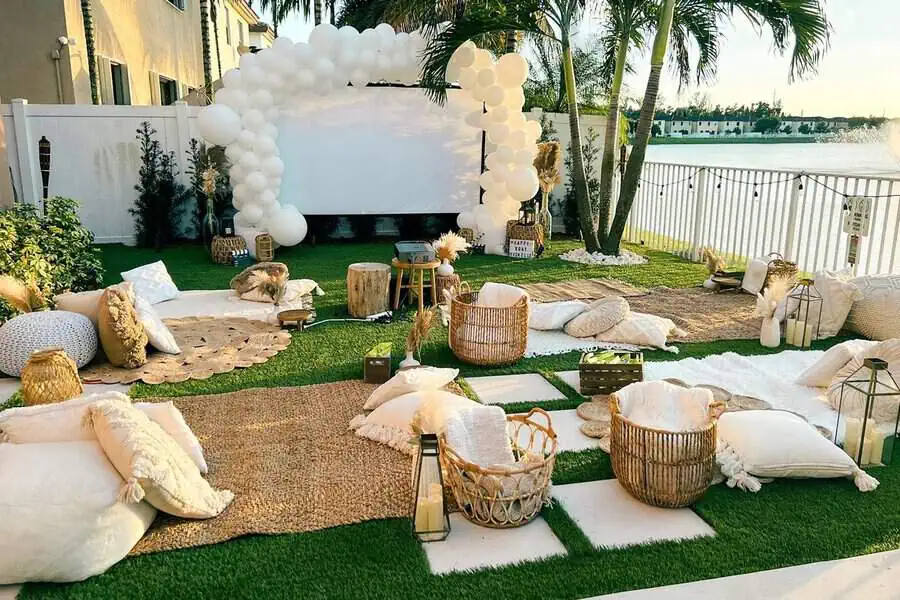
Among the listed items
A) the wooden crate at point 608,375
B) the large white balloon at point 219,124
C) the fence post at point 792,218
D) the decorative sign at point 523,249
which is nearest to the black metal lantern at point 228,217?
the large white balloon at point 219,124

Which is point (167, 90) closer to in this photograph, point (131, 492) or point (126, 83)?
point (126, 83)

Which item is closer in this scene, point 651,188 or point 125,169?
point 125,169

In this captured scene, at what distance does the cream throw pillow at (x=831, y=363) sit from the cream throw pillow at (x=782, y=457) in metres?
1.17

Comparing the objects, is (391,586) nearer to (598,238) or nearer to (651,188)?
(598,238)

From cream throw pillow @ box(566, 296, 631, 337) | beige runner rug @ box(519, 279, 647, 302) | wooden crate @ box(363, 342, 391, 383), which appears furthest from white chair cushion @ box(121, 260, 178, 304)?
cream throw pillow @ box(566, 296, 631, 337)

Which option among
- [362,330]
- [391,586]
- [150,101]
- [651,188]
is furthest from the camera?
[150,101]

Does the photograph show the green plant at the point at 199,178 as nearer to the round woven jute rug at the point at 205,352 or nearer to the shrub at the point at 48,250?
the shrub at the point at 48,250

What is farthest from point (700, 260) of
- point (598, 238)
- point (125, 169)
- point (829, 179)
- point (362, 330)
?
point (125, 169)

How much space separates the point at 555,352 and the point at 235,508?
9.45ft

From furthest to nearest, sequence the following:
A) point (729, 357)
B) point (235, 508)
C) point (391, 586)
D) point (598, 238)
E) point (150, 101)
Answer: point (150, 101)
point (598, 238)
point (729, 357)
point (235, 508)
point (391, 586)

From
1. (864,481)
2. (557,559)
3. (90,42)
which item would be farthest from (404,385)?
(90,42)

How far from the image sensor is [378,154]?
33.1 ft

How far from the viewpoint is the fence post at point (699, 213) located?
888cm

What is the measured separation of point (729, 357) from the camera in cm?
497
